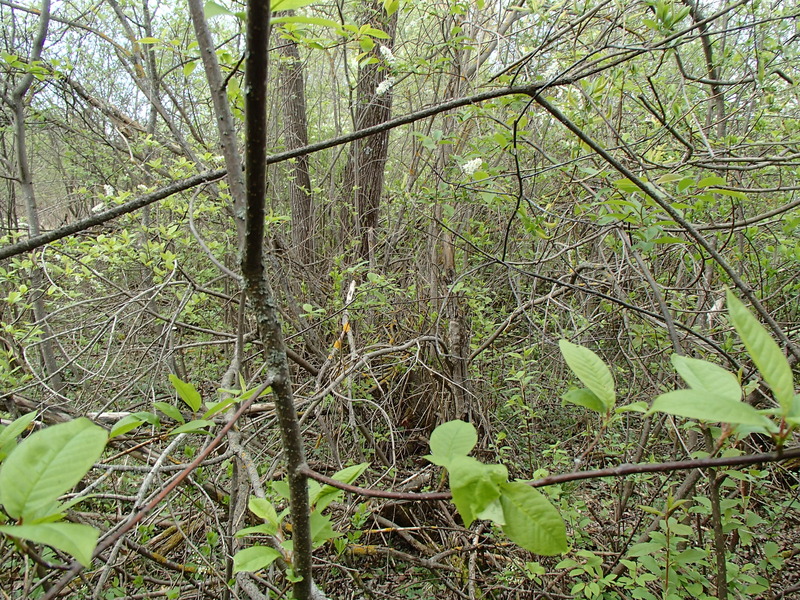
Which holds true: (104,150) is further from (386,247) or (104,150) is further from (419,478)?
(419,478)

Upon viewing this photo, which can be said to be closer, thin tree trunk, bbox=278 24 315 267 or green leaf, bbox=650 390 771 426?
green leaf, bbox=650 390 771 426

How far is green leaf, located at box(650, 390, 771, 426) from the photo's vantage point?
395 millimetres

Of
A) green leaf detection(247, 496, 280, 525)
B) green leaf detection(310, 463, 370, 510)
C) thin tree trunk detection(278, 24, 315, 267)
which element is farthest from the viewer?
thin tree trunk detection(278, 24, 315, 267)

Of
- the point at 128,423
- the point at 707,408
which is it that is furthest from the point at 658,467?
the point at 128,423

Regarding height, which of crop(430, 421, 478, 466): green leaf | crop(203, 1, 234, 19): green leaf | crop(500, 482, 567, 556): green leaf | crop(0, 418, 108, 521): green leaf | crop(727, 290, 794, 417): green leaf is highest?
crop(203, 1, 234, 19): green leaf

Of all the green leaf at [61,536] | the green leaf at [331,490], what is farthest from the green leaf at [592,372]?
the green leaf at [61,536]

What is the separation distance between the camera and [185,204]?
120 inches

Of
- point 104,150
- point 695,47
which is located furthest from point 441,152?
point 104,150

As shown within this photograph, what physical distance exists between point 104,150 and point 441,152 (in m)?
3.86

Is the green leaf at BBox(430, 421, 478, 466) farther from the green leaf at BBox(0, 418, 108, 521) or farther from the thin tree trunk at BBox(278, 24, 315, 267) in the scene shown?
the thin tree trunk at BBox(278, 24, 315, 267)

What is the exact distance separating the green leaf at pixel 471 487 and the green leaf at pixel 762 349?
0.29m

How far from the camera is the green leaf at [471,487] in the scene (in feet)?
1.53

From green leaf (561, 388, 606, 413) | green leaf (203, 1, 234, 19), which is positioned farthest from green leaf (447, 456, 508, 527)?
green leaf (203, 1, 234, 19)

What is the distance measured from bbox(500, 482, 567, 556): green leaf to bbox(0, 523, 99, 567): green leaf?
0.39 m
